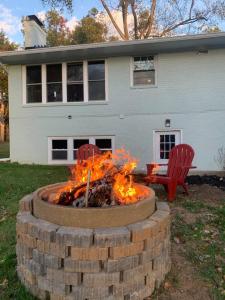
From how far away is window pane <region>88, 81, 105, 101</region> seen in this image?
41.4 feet

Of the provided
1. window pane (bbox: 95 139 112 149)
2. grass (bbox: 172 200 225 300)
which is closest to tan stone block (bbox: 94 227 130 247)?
grass (bbox: 172 200 225 300)

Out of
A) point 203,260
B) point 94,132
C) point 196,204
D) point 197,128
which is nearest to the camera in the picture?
point 203,260

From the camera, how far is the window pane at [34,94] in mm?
13328

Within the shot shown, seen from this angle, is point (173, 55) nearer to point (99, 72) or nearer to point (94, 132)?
point (99, 72)

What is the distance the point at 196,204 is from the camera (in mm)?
6469

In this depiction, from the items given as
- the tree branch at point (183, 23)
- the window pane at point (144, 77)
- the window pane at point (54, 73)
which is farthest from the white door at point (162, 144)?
the tree branch at point (183, 23)

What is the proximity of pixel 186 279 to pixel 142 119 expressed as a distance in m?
8.74

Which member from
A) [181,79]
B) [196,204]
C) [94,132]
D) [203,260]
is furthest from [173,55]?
[203,260]

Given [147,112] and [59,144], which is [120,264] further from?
[59,144]

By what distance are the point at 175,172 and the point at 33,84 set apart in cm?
829

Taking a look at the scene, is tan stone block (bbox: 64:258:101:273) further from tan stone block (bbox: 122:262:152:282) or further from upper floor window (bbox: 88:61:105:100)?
upper floor window (bbox: 88:61:105:100)

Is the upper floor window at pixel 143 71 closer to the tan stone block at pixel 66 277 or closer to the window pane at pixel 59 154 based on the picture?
the window pane at pixel 59 154

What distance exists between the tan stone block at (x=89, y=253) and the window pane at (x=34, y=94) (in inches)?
428

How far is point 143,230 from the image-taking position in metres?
3.26
